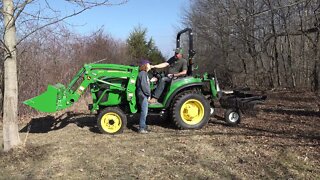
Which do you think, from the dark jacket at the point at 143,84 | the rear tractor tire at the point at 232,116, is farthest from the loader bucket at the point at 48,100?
the rear tractor tire at the point at 232,116

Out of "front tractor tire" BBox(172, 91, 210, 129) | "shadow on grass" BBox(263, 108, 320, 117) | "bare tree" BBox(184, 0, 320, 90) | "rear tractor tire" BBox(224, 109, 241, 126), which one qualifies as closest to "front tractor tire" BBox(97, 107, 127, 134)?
"front tractor tire" BBox(172, 91, 210, 129)

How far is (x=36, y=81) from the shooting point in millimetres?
14211

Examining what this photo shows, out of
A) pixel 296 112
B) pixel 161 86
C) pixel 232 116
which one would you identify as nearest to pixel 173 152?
pixel 161 86

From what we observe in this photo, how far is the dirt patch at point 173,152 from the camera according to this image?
623 cm

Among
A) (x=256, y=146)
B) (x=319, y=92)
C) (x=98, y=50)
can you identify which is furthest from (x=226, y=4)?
(x=256, y=146)

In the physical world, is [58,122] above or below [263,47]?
below

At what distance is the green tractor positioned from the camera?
9.01 m

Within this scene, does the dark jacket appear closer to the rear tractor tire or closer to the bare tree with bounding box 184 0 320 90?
the rear tractor tire

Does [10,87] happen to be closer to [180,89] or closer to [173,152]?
[173,152]

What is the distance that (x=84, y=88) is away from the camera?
29.8 ft

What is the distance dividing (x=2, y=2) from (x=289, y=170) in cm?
553

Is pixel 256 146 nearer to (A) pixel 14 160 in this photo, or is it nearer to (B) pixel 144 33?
(A) pixel 14 160

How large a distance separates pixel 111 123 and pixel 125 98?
675 millimetres

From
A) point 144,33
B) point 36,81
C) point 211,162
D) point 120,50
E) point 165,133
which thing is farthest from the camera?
point 144,33
